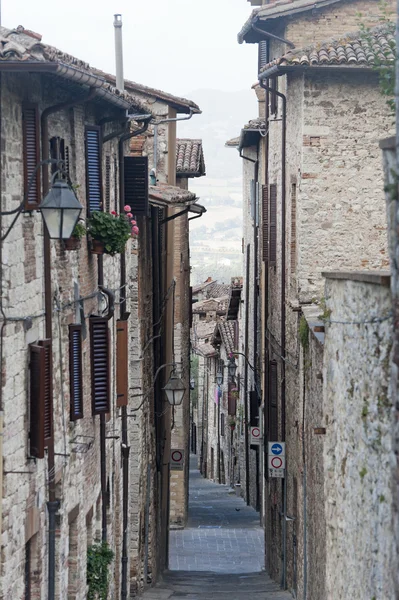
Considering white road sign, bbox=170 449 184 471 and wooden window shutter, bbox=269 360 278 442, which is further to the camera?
white road sign, bbox=170 449 184 471

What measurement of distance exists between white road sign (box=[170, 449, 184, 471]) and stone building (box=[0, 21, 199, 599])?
767 cm

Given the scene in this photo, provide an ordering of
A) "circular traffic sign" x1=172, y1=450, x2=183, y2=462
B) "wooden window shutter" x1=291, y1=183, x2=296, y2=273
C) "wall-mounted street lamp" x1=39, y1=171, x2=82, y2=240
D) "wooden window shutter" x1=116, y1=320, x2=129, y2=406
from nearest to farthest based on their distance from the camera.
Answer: "wall-mounted street lamp" x1=39, y1=171, x2=82, y2=240 → "wooden window shutter" x1=116, y1=320, x2=129, y2=406 → "wooden window shutter" x1=291, y1=183, x2=296, y2=273 → "circular traffic sign" x1=172, y1=450, x2=183, y2=462

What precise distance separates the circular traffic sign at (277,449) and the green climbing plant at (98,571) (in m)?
6.61

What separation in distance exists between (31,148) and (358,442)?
A: 167 inches

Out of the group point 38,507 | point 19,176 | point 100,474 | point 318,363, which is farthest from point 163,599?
point 19,176

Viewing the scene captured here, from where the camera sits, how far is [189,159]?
32406mm

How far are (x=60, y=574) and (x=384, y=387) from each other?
591 centimetres

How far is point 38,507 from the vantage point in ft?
37.3

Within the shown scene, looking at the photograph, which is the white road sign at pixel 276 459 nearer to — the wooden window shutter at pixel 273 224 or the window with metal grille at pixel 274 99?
the wooden window shutter at pixel 273 224

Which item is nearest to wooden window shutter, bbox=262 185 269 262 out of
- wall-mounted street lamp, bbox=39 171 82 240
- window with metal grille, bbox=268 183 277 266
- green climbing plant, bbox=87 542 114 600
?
window with metal grille, bbox=268 183 277 266

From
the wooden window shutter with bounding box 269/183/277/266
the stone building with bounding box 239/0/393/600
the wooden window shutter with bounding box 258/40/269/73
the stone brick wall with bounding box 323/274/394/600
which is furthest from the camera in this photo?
the wooden window shutter with bounding box 258/40/269/73

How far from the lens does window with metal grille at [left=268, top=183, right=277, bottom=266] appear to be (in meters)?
23.2

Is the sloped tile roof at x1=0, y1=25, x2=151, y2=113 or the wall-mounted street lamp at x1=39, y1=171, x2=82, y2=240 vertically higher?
the sloped tile roof at x1=0, y1=25, x2=151, y2=113

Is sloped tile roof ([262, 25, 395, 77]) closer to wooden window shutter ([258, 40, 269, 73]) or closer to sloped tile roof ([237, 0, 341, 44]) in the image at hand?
sloped tile roof ([237, 0, 341, 44])
